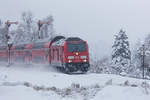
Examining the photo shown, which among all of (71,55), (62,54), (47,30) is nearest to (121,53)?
(71,55)

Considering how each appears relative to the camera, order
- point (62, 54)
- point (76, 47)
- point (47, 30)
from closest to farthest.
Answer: point (62, 54)
point (76, 47)
point (47, 30)

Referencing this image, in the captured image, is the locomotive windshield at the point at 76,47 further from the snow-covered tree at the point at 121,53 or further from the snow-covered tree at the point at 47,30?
the snow-covered tree at the point at 47,30

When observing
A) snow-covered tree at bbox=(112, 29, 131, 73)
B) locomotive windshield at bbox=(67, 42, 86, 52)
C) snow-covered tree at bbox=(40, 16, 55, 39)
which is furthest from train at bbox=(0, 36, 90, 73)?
snow-covered tree at bbox=(40, 16, 55, 39)

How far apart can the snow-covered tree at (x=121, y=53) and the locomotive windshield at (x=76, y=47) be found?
1756cm

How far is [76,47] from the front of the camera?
2430cm

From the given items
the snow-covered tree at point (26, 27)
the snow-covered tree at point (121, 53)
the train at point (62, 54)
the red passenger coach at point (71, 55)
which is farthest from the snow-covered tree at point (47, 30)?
the red passenger coach at point (71, 55)

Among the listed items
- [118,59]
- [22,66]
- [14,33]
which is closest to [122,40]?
[118,59]

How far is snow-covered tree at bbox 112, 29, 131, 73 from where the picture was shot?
42.1 meters

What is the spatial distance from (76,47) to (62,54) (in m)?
1.39

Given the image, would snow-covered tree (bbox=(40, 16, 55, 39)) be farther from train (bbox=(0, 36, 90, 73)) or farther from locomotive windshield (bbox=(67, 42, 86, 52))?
locomotive windshield (bbox=(67, 42, 86, 52))

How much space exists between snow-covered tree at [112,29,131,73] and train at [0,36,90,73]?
14967mm

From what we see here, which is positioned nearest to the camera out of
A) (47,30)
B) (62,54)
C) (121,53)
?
(62,54)

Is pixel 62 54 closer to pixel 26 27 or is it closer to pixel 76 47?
pixel 76 47

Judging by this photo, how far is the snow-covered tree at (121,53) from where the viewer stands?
42094 millimetres
